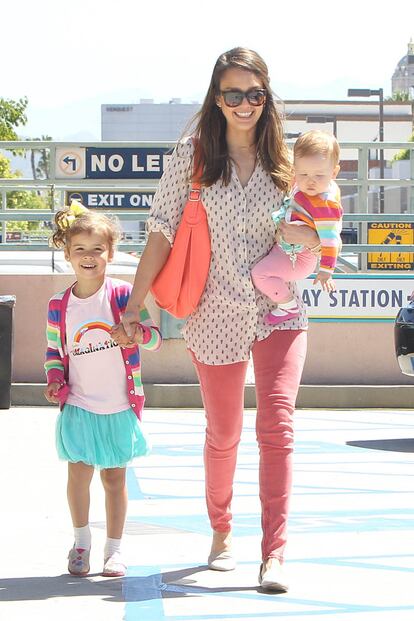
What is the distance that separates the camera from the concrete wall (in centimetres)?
1358

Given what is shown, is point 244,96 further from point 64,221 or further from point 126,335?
point 126,335

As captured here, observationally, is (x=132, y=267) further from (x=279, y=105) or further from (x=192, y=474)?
(x=279, y=105)

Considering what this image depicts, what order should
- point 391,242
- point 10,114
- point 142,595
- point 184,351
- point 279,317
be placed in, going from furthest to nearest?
point 10,114, point 391,242, point 184,351, point 279,317, point 142,595

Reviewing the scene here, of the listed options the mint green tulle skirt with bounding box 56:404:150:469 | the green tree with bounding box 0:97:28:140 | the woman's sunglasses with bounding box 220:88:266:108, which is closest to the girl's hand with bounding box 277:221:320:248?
the woman's sunglasses with bounding box 220:88:266:108

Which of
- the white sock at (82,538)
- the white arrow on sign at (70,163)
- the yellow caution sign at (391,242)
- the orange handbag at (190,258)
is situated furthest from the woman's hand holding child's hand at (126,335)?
the white arrow on sign at (70,163)

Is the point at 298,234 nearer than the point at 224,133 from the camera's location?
Yes

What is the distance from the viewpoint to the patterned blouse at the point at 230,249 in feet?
18.5

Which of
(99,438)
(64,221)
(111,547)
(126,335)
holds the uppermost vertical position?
(64,221)

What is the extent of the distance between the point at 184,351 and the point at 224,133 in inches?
317

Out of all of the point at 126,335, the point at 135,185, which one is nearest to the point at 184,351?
the point at 135,185

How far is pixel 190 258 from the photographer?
18.5 ft

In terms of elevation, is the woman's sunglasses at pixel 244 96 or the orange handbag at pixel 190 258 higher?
the woman's sunglasses at pixel 244 96

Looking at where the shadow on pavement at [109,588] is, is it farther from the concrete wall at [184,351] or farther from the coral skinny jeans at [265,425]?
the concrete wall at [184,351]

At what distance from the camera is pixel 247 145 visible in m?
5.77
